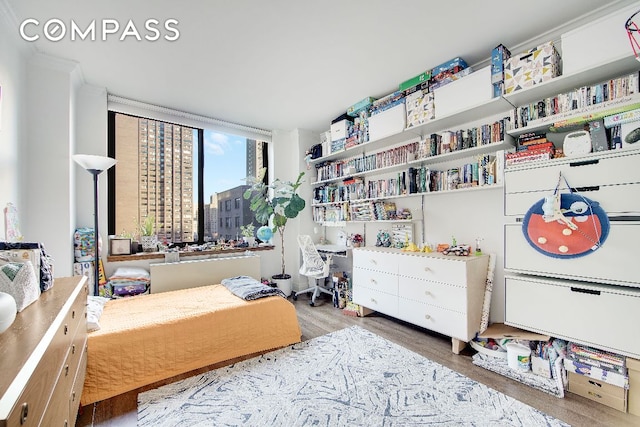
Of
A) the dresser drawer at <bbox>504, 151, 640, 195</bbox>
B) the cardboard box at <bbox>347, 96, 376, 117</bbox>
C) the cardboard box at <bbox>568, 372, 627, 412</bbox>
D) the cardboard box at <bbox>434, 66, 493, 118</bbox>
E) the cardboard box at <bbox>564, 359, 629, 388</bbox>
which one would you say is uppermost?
the cardboard box at <bbox>347, 96, 376, 117</bbox>

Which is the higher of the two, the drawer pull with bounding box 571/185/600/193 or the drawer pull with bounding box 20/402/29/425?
the drawer pull with bounding box 571/185/600/193

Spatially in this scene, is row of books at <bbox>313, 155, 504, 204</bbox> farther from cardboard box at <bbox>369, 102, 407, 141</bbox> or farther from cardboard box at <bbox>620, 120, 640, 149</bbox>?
cardboard box at <bbox>620, 120, 640, 149</bbox>

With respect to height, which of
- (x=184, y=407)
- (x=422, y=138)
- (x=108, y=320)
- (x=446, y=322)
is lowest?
(x=184, y=407)

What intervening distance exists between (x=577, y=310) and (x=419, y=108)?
2.11 metres

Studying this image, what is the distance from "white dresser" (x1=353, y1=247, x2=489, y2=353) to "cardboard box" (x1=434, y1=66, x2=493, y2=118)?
1.36 m

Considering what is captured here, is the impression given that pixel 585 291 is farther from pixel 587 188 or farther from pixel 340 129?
pixel 340 129

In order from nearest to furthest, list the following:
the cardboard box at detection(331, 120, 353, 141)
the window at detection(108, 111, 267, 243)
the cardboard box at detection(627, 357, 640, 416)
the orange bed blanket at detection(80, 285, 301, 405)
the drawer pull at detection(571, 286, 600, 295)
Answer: the cardboard box at detection(627, 357, 640, 416), the drawer pull at detection(571, 286, 600, 295), the orange bed blanket at detection(80, 285, 301, 405), the window at detection(108, 111, 267, 243), the cardboard box at detection(331, 120, 353, 141)

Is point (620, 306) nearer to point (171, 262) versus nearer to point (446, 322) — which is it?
point (446, 322)

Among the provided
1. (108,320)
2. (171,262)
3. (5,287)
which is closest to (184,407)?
(108,320)

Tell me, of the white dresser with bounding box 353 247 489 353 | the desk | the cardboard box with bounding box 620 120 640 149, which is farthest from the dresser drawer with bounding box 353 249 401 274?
the cardboard box with bounding box 620 120 640 149

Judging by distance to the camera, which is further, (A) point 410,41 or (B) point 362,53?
(B) point 362,53

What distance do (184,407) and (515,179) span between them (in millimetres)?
2786

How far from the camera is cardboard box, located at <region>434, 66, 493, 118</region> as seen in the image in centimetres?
239

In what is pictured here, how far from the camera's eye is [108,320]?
2.18 m
